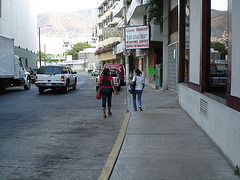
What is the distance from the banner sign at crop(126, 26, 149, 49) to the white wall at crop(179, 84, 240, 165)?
49.8 feet

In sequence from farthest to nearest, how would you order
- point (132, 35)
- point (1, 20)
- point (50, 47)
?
point (50, 47)
point (1, 20)
point (132, 35)

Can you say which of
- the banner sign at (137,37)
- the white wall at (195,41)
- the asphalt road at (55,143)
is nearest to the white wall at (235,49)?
the asphalt road at (55,143)

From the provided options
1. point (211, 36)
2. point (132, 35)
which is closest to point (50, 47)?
point (132, 35)

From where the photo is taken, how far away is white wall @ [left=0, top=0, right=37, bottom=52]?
1602 inches

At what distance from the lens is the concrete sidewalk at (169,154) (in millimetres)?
4868

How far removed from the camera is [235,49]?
5.02m

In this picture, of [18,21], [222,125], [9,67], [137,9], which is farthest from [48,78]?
[18,21]

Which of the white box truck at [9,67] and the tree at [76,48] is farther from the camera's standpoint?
the tree at [76,48]

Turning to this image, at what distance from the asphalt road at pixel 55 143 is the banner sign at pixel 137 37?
41.0 ft

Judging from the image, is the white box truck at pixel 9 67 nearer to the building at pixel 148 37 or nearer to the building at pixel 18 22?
the building at pixel 148 37

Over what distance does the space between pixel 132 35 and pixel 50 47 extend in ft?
457

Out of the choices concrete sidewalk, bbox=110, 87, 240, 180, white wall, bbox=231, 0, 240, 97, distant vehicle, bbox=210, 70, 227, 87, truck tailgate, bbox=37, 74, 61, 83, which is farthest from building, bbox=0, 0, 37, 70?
white wall, bbox=231, 0, 240, 97

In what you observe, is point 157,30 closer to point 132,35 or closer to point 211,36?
point 132,35

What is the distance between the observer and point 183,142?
6.80m
